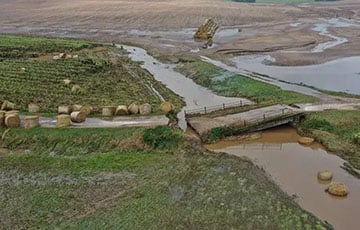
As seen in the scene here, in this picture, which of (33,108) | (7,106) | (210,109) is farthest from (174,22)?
(7,106)

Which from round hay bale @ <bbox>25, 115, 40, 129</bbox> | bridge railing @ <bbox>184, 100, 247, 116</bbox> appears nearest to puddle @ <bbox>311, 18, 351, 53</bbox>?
bridge railing @ <bbox>184, 100, 247, 116</bbox>

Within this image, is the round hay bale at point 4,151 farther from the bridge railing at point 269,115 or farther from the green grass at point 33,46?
the green grass at point 33,46

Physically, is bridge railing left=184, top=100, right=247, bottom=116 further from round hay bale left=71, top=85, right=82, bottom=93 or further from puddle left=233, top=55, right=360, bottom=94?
puddle left=233, top=55, right=360, bottom=94

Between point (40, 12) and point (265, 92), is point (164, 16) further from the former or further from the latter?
point (265, 92)

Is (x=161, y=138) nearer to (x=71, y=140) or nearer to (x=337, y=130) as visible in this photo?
(x=71, y=140)

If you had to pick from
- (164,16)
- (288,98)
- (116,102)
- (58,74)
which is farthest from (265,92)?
(164,16)

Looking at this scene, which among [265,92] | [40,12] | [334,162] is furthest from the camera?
[40,12]
